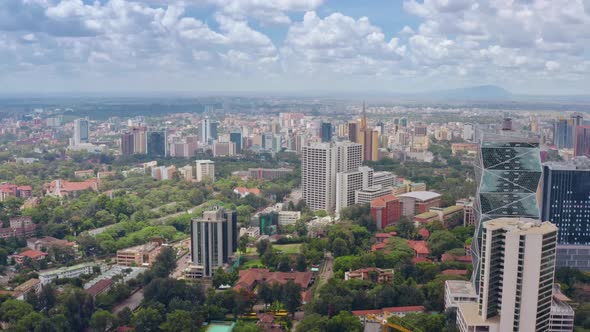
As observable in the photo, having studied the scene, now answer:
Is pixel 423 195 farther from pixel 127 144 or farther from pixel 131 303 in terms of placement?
pixel 127 144

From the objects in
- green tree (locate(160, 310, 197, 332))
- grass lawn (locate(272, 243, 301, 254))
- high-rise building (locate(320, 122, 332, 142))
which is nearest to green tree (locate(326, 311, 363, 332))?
green tree (locate(160, 310, 197, 332))

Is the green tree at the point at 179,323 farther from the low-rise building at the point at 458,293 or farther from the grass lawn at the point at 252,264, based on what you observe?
the low-rise building at the point at 458,293

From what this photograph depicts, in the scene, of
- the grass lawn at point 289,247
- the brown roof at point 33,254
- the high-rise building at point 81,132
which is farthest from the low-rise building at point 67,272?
the high-rise building at point 81,132

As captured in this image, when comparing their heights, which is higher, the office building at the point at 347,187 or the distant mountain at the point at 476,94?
the distant mountain at the point at 476,94

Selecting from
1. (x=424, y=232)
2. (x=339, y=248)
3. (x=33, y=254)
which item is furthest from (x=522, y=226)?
(x=33, y=254)

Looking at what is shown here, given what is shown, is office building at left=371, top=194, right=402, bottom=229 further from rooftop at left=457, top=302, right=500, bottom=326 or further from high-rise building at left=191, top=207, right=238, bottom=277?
rooftop at left=457, top=302, right=500, bottom=326

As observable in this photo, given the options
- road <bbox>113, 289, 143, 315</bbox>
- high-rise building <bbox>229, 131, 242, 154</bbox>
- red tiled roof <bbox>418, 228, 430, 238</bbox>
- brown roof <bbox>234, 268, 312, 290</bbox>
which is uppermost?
high-rise building <bbox>229, 131, 242, 154</bbox>
